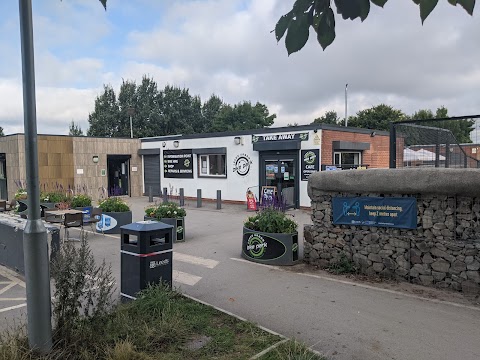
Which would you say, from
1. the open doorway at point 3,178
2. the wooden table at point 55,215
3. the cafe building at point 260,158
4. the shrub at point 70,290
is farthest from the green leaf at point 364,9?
the open doorway at point 3,178

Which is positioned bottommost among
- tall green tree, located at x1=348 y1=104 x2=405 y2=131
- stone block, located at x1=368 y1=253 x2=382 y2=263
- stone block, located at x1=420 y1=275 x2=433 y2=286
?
stone block, located at x1=420 y1=275 x2=433 y2=286

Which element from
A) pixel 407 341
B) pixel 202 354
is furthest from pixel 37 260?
pixel 407 341

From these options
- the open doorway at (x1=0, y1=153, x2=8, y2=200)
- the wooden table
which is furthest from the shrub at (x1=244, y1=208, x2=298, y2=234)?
the open doorway at (x1=0, y1=153, x2=8, y2=200)

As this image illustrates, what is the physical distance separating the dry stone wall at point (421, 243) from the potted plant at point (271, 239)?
2.00 feet

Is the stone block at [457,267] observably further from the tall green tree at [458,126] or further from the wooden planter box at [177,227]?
the wooden planter box at [177,227]

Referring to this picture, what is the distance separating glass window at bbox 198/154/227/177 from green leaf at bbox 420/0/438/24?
17791 mm

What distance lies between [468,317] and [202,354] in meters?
3.64

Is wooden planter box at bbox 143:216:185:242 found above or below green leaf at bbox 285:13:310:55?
below

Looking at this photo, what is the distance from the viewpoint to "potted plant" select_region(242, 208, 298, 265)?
311 inches

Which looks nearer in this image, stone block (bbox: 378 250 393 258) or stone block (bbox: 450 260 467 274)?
stone block (bbox: 450 260 467 274)

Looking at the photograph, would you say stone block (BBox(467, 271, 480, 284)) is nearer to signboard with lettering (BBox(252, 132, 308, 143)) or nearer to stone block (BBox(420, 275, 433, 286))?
stone block (BBox(420, 275, 433, 286))

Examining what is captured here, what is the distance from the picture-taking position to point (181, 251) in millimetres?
9242

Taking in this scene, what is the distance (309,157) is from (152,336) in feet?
41.3

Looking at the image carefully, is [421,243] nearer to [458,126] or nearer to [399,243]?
[399,243]
